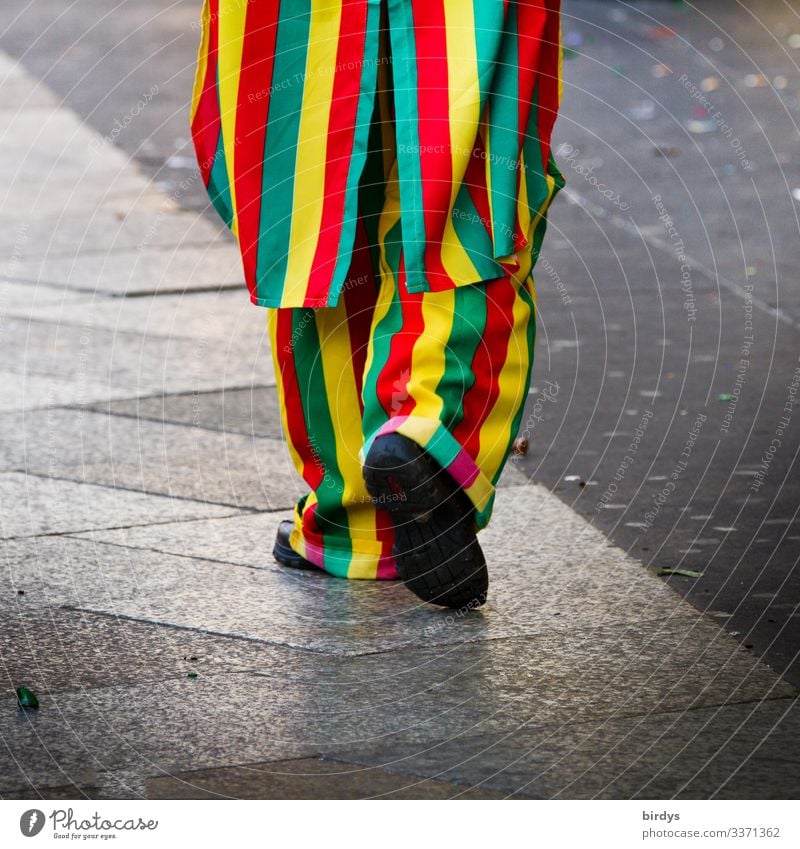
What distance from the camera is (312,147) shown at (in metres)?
2.54

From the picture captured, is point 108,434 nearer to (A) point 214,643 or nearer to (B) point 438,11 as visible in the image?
(A) point 214,643

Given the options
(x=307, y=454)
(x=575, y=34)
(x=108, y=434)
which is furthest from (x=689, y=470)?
(x=575, y=34)

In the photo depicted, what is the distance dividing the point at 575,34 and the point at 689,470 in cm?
581

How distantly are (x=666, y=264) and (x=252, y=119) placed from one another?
2.55m

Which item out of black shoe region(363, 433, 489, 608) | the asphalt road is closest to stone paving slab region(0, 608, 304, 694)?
black shoe region(363, 433, 489, 608)

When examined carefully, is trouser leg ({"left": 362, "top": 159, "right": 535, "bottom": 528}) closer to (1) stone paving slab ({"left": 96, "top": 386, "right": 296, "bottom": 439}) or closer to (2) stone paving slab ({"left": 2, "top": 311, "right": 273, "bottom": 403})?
(1) stone paving slab ({"left": 96, "top": 386, "right": 296, "bottom": 439})

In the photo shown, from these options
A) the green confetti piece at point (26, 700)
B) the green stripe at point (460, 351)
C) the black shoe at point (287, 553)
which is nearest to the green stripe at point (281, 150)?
the green stripe at point (460, 351)

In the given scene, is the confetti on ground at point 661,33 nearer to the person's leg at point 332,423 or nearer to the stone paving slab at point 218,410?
the stone paving slab at point 218,410

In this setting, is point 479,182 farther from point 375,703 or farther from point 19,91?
point 19,91

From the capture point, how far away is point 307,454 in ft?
9.23

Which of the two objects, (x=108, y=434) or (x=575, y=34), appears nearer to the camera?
(x=108, y=434)

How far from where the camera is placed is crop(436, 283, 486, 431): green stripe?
2.45 m

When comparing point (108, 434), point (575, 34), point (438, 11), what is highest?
point (575, 34)

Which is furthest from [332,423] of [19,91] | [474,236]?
[19,91]
